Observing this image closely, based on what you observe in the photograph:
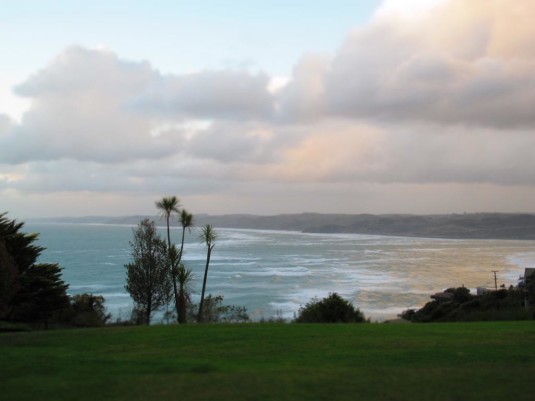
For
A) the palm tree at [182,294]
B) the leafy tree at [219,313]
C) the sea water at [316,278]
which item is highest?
the palm tree at [182,294]

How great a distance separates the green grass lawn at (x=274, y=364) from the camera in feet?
27.5

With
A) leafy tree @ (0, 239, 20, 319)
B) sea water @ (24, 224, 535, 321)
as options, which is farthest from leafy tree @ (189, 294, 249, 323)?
leafy tree @ (0, 239, 20, 319)

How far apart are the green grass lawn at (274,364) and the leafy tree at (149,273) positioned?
12.7 m

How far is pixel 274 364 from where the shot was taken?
1060 centimetres

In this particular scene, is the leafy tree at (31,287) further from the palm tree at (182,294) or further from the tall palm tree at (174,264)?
the palm tree at (182,294)

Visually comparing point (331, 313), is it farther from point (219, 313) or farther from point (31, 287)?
point (31, 287)

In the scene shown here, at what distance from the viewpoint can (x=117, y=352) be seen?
12484 mm

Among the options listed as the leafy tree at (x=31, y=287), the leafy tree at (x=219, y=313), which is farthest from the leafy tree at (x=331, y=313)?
the leafy tree at (x=31, y=287)

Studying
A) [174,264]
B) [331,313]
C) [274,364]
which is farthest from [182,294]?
[274,364]

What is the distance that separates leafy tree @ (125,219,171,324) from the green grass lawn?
1270cm

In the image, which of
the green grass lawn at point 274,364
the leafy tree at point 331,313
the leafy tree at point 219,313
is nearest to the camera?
the green grass lawn at point 274,364

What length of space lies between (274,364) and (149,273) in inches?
747

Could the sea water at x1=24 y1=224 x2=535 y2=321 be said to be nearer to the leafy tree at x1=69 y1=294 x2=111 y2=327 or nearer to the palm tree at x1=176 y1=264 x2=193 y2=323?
the leafy tree at x1=69 y1=294 x2=111 y2=327

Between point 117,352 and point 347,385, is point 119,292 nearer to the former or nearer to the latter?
point 117,352
